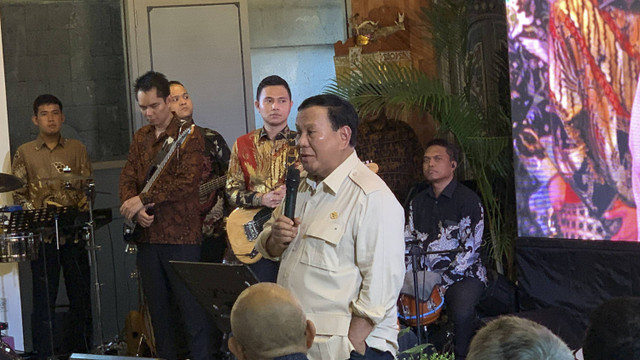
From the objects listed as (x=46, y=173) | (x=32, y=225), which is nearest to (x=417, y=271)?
(x=32, y=225)

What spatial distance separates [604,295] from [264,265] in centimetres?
199

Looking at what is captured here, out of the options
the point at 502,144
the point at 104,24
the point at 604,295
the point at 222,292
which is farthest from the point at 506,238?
the point at 104,24

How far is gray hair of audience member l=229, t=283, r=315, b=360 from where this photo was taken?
246 centimetres

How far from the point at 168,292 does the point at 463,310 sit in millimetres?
1725

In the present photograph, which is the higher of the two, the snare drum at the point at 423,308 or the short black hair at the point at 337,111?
the short black hair at the point at 337,111

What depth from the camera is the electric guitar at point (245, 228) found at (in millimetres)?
5027

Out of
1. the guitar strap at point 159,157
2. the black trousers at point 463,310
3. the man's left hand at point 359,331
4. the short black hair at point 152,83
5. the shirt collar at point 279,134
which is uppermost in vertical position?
the short black hair at point 152,83

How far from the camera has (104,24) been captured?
8.46 meters

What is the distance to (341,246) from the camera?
3160mm

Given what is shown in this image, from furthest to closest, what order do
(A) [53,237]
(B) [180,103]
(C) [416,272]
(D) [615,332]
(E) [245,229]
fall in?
(A) [53,237]
(B) [180,103]
(C) [416,272]
(E) [245,229]
(D) [615,332]

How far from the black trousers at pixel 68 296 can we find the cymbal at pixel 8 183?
0.81 metres

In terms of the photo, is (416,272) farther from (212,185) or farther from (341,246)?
(341,246)

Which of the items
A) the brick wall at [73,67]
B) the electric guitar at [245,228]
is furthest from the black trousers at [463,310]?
the brick wall at [73,67]

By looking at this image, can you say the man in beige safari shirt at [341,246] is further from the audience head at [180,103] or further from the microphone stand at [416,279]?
the audience head at [180,103]
